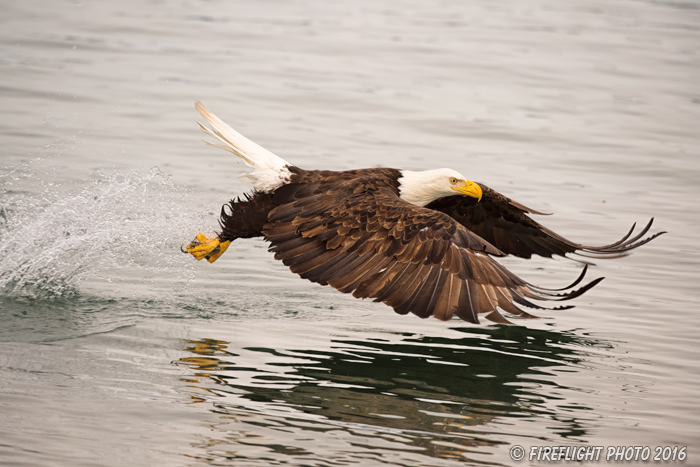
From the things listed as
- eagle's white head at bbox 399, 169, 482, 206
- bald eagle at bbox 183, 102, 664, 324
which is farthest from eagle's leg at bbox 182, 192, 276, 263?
eagle's white head at bbox 399, 169, 482, 206

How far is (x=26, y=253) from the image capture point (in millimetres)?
7270

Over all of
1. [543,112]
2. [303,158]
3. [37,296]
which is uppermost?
[543,112]

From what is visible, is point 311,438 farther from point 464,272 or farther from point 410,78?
point 410,78

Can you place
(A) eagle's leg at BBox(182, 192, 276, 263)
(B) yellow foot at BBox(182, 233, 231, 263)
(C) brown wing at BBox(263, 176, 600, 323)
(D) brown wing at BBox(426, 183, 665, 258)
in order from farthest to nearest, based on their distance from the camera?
1. (D) brown wing at BBox(426, 183, 665, 258)
2. (B) yellow foot at BBox(182, 233, 231, 263)
3. (A) eagle's leg at BBox(182, 192, 276, 263)
4. (C) brown wing at BBox(263, 176, 600, 323)

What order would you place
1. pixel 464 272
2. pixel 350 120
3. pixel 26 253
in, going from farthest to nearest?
pixel 350 120 < pixel 26 253 < pixel 464 272

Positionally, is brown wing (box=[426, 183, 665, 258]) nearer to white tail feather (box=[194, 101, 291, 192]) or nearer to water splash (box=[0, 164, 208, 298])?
white tail feather (box=[194, 101, 291, 192])

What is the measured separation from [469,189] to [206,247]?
1818 mm

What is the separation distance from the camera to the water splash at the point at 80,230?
283 inches

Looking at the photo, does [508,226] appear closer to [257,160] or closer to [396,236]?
[396,236]

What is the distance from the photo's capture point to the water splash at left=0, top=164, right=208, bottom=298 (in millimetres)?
7184

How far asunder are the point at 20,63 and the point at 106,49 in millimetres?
1618

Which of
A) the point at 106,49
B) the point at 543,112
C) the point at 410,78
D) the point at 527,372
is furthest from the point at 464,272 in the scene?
the point at 106,49

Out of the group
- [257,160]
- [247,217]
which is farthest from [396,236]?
[257,160]

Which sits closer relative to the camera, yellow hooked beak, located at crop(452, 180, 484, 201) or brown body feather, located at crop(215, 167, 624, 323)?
brown body feather, located at crop(215, 167, 624, 323)
